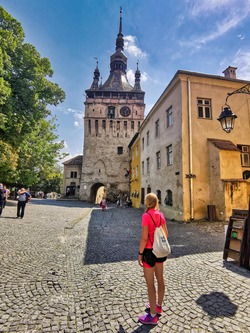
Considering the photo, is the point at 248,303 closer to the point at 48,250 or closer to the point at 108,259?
the point at 108,259

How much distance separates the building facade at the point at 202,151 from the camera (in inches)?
412

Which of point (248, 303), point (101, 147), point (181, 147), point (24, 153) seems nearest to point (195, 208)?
point (181, 147)

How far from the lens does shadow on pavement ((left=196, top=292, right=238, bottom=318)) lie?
2684 mm

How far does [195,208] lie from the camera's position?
1084cm

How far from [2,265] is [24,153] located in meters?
15.3

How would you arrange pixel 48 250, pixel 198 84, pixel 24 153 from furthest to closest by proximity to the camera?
pixel 24 153 < pixel 198 84 < pixel 48 250

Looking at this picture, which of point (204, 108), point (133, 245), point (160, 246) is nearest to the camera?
point (160, 246)

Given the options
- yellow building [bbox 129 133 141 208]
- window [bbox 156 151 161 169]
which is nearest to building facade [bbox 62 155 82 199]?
yellow building [bbox 129 133 141 208]

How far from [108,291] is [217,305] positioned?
1798 mm

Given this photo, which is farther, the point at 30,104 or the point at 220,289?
the point at 30,104

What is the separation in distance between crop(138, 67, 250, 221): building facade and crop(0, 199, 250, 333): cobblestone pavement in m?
5.20

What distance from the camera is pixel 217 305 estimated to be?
2867mm

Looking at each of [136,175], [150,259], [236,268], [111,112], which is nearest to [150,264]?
[150,259]

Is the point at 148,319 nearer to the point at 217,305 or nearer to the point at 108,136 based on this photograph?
the point at 217,305
